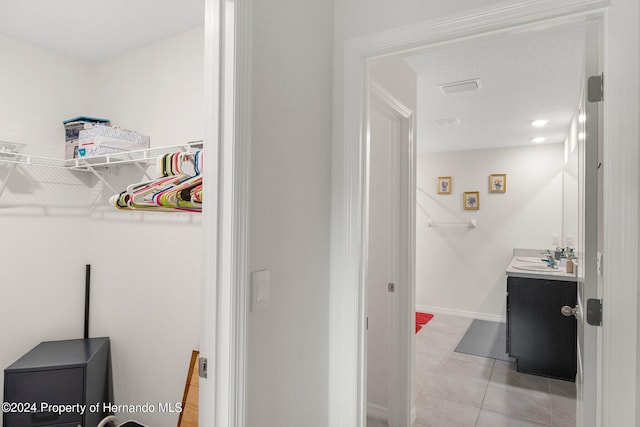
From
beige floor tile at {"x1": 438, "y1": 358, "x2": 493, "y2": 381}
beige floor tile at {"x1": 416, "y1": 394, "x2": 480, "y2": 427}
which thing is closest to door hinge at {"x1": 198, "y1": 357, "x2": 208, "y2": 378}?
beige floor tile at {"x1": 416, "y1": 394, "x2": 480, "y2": 427}

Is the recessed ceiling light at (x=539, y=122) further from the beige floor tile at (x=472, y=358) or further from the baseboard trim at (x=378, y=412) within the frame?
the baseboard trim at (x=378, y=412)

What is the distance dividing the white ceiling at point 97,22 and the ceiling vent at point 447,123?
2.74 m

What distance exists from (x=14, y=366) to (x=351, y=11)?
2479 mm

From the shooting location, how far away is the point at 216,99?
1.04 meters

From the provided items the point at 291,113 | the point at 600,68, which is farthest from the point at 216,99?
the point at 600,68

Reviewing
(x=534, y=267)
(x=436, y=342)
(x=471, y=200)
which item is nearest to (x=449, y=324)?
(x=436, y=342)

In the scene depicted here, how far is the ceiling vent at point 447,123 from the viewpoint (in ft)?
12.7

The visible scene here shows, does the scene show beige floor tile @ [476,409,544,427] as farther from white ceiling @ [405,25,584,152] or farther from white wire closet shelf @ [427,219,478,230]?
white wire closet shelf @ [427,219,478,230]

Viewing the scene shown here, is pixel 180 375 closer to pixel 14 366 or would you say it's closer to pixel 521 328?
pixel 14 366

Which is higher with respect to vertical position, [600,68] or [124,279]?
[600,68]

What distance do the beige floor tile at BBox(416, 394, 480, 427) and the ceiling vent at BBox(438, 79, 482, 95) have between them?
249 centimetres

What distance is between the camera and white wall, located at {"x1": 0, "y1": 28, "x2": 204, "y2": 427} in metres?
2.12

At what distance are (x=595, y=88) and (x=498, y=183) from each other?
4.60 metres

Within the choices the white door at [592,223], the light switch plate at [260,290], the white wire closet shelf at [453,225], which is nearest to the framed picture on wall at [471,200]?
the white wire closet shelf at [453,225]
